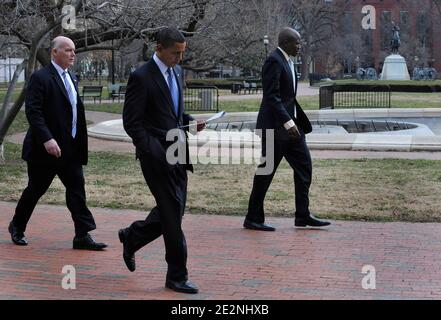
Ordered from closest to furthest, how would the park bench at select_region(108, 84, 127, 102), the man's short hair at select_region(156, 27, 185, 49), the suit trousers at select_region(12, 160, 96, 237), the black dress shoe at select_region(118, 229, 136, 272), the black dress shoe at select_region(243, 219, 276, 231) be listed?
the man's short hair at select_region(156, 27, 185, 49) < the black dress shoe at select_region(118, 229, 136, 272) < the suit trousers at select_region(12, 160, 96, 237) < the black dress shoe at select_region(243, 219, 276, 231) < the park bench at select_region(108, 84, 127, 102)

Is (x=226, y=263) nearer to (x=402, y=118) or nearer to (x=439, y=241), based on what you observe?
(x=439, y=241)

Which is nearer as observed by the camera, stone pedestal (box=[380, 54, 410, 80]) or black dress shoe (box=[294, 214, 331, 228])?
black dress shoe (box=[294, 214, 331, 228])

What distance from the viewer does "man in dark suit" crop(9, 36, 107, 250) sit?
22.3 feet

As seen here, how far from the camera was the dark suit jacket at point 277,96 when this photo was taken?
7.54 metres

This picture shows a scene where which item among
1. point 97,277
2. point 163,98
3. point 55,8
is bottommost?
point 97,277

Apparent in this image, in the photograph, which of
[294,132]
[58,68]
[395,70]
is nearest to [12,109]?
[58,68]

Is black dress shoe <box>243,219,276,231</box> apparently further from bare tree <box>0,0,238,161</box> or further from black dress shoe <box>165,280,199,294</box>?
bare tree <box>0,0,238,161</box>

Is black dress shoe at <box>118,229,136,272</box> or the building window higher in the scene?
the building window

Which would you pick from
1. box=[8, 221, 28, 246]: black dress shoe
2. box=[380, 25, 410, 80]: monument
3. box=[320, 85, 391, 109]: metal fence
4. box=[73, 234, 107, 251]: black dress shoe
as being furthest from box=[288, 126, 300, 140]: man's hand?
box=[380, 25, 410, 80]: monument

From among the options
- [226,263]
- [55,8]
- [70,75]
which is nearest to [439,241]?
[226,263]

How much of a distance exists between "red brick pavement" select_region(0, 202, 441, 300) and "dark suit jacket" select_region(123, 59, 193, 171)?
108 centimetres

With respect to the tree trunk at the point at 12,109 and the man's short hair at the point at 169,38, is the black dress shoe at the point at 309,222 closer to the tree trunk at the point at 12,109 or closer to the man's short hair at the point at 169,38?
the man's short hair at the point at 169,38

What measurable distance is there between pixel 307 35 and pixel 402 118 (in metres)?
55.6

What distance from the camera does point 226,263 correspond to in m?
6.48
